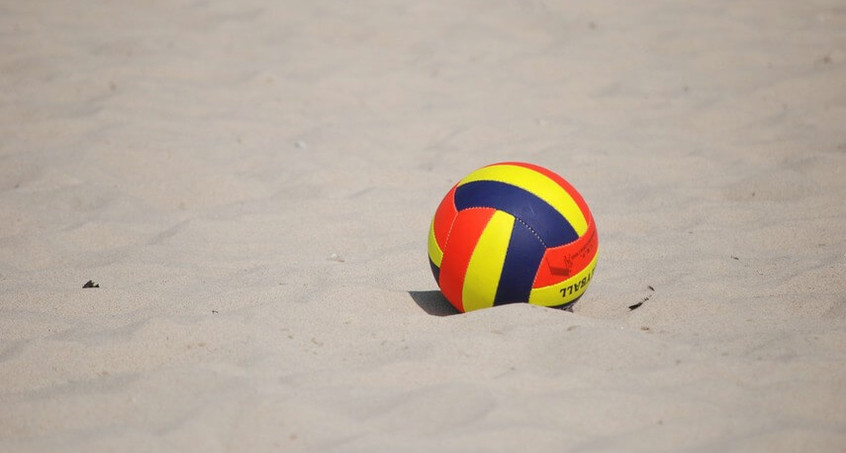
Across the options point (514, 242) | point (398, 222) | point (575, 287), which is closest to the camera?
point (514, 242)

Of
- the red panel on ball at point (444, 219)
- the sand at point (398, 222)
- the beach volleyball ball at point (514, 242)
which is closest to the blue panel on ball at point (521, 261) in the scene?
the beach volleyball ball at point (514, 242)

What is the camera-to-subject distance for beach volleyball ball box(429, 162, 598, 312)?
11.0 feet

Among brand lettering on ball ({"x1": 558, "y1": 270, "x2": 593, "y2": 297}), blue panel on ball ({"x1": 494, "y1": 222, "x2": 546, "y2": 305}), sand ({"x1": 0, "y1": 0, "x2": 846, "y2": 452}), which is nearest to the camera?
sand ({"x1": 0, "y1": 0, "x2": 846, "y2": 452})

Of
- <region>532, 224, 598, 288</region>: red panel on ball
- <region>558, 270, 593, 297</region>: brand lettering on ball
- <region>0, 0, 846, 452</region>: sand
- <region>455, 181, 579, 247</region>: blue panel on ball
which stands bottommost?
<region>0, 0, 846, 452</region>: sand

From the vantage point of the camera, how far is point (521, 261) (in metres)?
3.37

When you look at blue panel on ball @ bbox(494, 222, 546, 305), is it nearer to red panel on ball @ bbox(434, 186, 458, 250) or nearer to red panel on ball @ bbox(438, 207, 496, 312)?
red panel on ball @ bbox(438, 207, 496, 312)

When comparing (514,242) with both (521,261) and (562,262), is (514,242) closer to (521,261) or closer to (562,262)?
(521,261)

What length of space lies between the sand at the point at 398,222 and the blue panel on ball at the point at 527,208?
0.30 meters

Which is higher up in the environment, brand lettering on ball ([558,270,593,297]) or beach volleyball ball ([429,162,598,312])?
beach volleyball ball ([429,162,598,312])

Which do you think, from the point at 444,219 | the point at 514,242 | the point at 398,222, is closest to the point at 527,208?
the point at 514,242

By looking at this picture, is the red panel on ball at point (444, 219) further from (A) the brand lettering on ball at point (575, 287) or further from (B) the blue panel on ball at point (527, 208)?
(A) the brand lettering on ball at point (575, 287)

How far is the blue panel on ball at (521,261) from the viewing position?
11.0 ft

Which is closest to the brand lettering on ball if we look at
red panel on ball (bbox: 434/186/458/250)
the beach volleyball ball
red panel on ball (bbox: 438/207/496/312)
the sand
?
the beach volleyball ball

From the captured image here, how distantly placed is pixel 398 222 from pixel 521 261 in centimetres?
168
